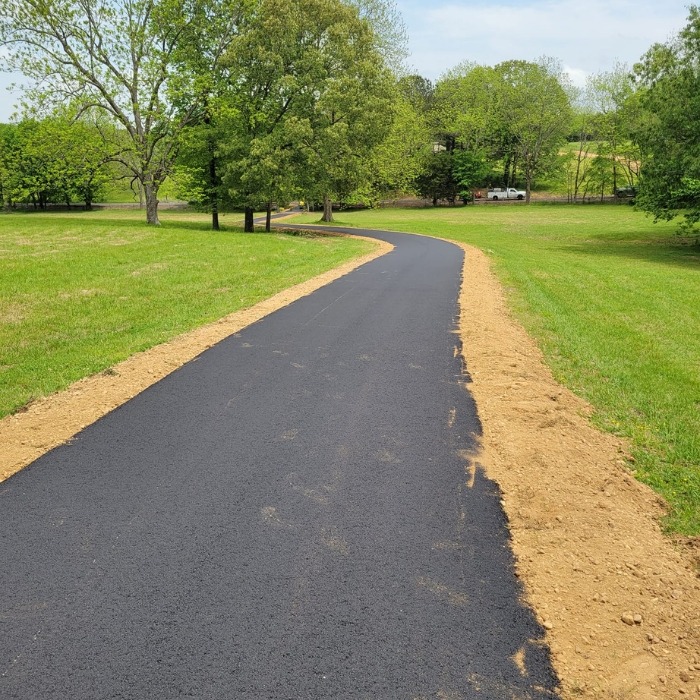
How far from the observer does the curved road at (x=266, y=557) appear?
2576mm

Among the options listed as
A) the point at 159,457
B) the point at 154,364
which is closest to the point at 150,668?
the point at 159,457

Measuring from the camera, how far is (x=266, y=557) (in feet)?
11.1

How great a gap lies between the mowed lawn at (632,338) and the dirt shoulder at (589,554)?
0.29m

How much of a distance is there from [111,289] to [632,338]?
1129 cm

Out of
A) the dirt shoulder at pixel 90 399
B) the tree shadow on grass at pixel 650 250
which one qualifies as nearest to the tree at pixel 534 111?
the tree shadow on grass at pixel 650 250

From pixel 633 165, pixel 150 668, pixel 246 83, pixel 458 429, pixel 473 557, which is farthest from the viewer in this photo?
pixel 633 165

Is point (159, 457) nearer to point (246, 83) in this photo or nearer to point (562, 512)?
point (562, 512)

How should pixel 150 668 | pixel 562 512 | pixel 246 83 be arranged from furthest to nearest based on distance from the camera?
pixel 246 83 → pixel 562 512 → pixel 150 668

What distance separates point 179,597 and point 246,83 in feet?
98.4

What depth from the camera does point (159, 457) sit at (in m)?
4.71

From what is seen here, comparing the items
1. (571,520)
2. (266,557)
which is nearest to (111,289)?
(266,557)

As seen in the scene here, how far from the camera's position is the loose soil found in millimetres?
2713

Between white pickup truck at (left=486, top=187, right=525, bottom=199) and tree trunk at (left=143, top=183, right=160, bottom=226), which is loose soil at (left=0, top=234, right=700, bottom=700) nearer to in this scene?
tree trunk at (left=143, top=183, right=160, bottom=226)

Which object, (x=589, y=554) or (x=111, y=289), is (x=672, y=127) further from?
(x=589, y=554)
